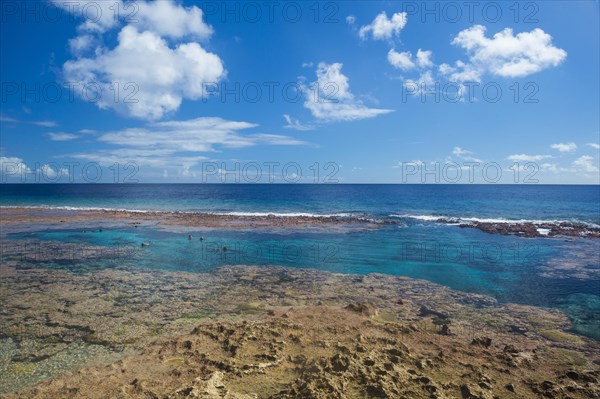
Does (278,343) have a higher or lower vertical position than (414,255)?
higher

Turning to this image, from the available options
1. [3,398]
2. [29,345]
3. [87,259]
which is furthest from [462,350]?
[87,259]

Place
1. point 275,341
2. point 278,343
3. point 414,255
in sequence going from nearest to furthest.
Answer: point 278,343 < point 275,341 < point 414,255

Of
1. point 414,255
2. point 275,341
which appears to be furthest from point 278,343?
point 414,255

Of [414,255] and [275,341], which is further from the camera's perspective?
[414,255]

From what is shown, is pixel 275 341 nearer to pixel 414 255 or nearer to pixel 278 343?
pixel 278 343

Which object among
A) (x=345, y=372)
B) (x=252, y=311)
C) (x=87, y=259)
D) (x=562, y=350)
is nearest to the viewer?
(x=345, y=372)

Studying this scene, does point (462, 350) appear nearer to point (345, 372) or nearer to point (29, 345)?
point (345, 372)

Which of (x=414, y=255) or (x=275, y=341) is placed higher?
(x=275, y=341)

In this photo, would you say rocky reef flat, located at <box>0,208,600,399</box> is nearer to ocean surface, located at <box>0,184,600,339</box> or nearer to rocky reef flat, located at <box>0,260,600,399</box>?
rocky reef flat, located at <box>0,260,600,399</box>

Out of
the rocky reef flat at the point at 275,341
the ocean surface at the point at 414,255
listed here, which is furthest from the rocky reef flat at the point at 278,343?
the ocean surface at the point at 414,255

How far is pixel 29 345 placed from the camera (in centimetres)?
1111

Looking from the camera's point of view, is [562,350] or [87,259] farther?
[87,259]

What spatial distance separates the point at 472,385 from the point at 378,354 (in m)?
2.44

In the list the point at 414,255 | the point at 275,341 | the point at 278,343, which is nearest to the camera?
the point at 278,343
